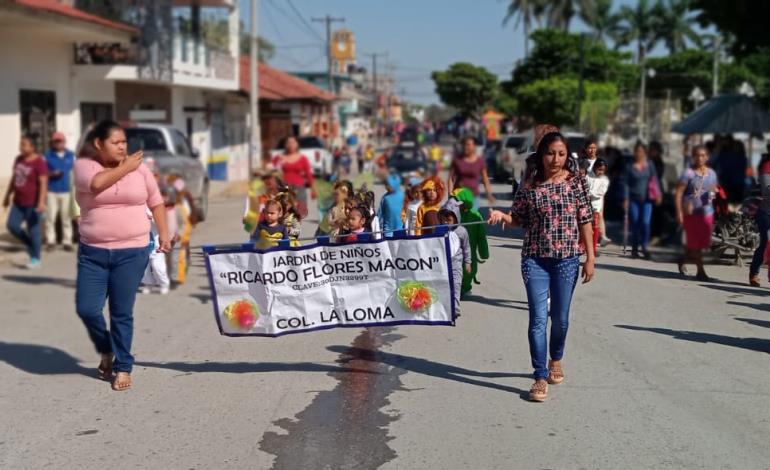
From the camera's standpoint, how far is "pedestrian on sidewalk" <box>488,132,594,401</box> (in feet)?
21.9

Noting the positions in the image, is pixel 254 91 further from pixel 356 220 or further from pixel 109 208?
pixel 109 208

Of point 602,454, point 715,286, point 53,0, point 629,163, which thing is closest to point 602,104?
point 53,0

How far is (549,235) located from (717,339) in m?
2.97

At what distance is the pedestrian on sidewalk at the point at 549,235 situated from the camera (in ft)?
21.9

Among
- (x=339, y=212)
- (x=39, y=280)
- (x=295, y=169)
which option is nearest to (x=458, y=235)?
(x=339, y=212)

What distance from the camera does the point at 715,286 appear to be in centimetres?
1200

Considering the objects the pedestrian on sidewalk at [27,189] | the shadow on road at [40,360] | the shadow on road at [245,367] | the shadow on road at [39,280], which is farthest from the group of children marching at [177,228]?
the shadow on road at [245,367]

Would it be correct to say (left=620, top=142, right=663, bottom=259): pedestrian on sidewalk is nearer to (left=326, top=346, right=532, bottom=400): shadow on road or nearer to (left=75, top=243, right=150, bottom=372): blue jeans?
(left=326, top=346, right=532, bottom=400): shadow on road

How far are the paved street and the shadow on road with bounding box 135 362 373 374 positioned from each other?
24mm

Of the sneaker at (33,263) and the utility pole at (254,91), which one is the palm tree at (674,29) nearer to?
the utility pole at (254,91)

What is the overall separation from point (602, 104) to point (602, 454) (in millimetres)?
37601

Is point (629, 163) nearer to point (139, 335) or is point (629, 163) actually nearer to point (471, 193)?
point (471, 193)

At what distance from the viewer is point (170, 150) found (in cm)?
2005

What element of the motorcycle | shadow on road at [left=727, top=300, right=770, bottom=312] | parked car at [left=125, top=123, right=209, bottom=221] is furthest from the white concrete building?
shadow on road at [left=727, top=300, right=770, bottom=312]
